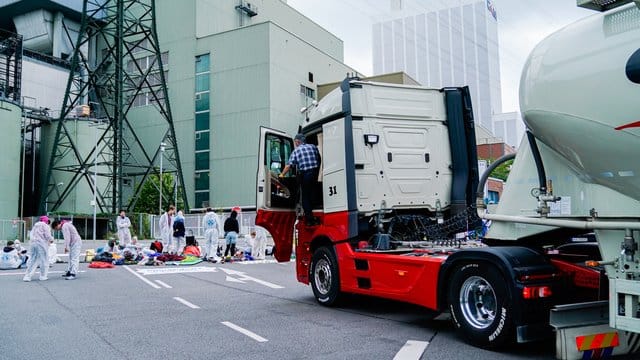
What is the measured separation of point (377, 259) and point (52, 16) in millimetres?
54520

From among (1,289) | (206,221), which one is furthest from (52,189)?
(1,289)

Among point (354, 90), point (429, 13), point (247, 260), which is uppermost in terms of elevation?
point (429, 13)

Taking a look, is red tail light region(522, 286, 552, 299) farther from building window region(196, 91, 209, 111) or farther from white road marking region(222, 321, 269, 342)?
building window region(196, 91, 209, 111)

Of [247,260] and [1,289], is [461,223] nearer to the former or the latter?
[1,289]

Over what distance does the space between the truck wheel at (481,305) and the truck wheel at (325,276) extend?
2616 mm

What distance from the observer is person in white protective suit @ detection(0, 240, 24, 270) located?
53.7 feet

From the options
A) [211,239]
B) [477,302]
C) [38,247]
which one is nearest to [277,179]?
[477,302]

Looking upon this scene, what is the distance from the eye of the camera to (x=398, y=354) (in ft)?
18.3

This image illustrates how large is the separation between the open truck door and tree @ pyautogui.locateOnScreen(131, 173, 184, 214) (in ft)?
123

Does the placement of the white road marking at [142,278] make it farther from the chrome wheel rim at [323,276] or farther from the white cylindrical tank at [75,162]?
the white cylindrical tank at [75,162]

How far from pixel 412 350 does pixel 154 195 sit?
44210mm

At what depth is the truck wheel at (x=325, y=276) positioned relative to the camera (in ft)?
27.2

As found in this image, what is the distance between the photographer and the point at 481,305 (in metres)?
→ 5.72

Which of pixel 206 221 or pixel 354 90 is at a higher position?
pixel 354 90
